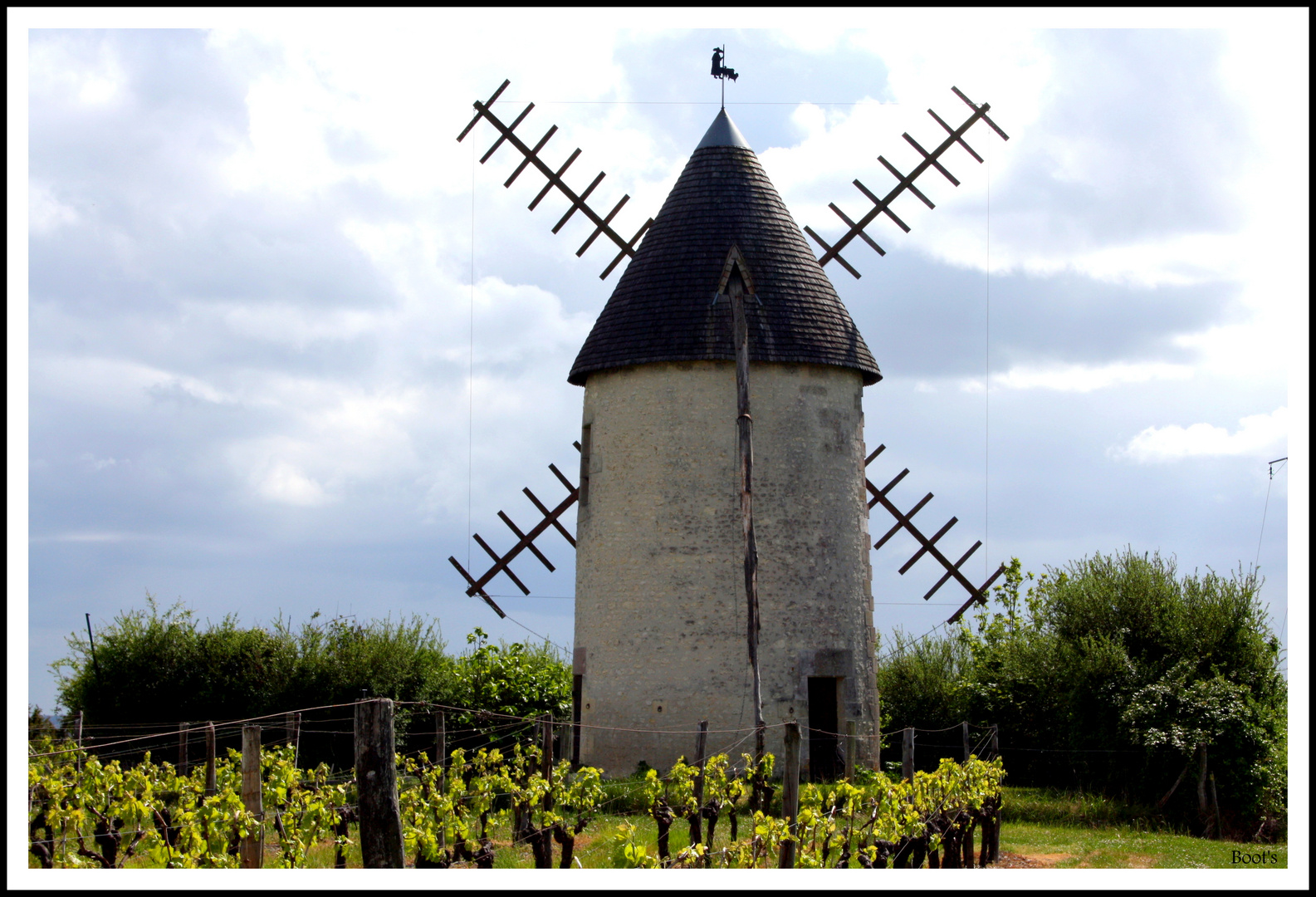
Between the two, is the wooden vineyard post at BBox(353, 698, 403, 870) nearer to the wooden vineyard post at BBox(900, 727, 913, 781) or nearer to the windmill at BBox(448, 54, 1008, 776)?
the wooden vineyard post at BBox(900, 727, 913, 781)

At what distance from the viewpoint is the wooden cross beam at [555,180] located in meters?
16.8

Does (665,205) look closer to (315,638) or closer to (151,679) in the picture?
(315,638)

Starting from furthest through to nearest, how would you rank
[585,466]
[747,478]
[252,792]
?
[585,466] → [747,478] → [252,792]

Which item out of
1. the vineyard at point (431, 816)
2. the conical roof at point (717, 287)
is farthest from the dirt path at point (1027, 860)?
the conical roof at point (717, 287)

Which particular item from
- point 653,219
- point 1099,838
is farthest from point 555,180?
point 1099,838

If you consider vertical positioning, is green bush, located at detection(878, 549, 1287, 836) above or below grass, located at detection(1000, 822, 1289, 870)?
above

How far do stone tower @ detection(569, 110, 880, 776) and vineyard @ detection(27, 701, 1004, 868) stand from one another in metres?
2.13

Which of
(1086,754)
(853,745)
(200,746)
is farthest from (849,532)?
(200,746)

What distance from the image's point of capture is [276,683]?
1677cm

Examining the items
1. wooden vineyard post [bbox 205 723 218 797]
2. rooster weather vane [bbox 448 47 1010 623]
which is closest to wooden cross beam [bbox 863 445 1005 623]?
rooster weather vane [bbox 448 47 1010 623]

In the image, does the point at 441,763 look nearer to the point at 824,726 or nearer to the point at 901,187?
the point at 824,726

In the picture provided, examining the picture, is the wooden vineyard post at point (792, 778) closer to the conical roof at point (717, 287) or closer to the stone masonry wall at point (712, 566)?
the stone masonry wall at point (712, 566)

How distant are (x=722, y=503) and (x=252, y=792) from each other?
280 inches

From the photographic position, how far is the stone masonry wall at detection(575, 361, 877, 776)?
13609 mm
